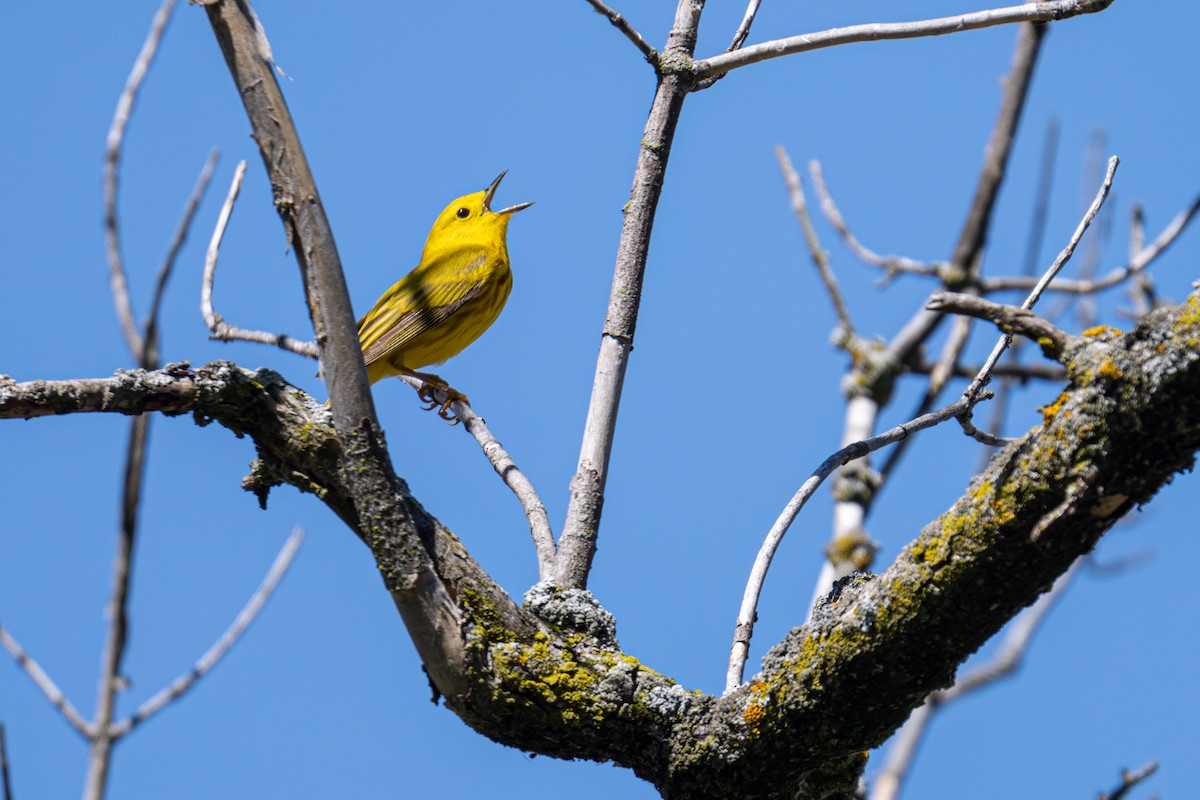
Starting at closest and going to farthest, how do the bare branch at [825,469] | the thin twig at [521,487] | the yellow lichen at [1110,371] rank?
1. the yellow lichen at [1110,371]
2. the bare branch at [825,469]
3. the thin twig at [521,487]

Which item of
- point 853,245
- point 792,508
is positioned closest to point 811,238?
point 853,245

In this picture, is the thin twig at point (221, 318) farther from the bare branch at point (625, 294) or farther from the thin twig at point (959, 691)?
the thin twig at point (959, 691)

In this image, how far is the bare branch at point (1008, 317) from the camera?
1.99 metres

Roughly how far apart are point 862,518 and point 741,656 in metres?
3.46

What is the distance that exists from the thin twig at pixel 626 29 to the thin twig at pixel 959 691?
413 centimetres

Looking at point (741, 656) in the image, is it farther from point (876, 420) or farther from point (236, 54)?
point (876, 420)

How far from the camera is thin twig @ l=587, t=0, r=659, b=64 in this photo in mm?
3482

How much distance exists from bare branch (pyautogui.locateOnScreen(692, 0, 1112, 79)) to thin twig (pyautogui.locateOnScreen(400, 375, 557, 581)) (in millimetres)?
1370

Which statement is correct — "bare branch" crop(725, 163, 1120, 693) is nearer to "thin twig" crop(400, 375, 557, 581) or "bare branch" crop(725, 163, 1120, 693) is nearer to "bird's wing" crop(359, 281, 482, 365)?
"thin twig" crop(400, 375, 557, 581)

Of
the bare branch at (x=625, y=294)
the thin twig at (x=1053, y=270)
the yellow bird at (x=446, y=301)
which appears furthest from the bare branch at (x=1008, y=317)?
the yellow bird at (x=446, y=301)

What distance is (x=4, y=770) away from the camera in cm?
330

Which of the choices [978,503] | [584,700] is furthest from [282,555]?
[978,503]

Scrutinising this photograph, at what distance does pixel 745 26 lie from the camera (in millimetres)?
3736

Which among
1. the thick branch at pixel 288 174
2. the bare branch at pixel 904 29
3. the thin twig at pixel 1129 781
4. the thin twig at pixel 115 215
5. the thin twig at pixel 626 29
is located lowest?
the thin twig at pixel 1129 781
